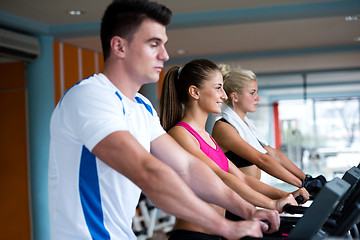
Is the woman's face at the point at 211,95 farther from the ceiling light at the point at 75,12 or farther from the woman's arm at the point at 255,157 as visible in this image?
the ceiling light at the point at 75,12

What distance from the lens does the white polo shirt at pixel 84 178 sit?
1393mm

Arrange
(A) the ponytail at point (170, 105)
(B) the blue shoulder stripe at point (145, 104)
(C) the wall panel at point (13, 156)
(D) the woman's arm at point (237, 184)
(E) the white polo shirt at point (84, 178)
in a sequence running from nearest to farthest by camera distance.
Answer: (E) the white polo shirt at point (84, 178)
(B) the blue shoulder stripe at point (145, 104)
(D) the woman's arm at point (237, 184)
(A) the ponytail at point (170, 105)
(C) the wall panel at point (13, 156)

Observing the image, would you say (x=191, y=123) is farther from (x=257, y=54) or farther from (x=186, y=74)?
(x=257, y=54)

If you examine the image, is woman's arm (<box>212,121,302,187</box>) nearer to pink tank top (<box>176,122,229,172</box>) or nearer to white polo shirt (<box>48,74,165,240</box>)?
pink tank top (<box>176,122,229,172</box>)

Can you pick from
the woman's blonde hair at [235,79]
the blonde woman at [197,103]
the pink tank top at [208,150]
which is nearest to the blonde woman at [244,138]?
the woman's blonde hair at [235,79]

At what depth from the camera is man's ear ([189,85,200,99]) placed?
2449 mm

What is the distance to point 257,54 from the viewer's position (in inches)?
293

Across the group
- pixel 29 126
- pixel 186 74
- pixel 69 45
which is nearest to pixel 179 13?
pixel 69 45

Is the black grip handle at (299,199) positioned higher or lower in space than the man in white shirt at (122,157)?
lower

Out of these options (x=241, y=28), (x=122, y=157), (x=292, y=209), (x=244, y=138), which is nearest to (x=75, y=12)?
(x=241, y=28)

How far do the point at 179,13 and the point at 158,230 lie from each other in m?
3.75

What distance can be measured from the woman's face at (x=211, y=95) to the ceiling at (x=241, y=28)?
257 centimetres

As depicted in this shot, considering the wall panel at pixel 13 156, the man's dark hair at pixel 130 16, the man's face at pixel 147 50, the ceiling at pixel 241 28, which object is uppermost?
the ceiling at pixel 241 28

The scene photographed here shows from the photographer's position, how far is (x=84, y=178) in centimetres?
148
